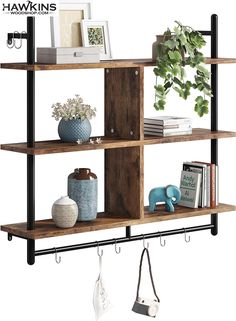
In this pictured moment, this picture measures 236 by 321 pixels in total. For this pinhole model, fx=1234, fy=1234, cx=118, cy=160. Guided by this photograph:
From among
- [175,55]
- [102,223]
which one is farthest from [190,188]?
[175,55]

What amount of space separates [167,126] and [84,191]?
22.8 inches

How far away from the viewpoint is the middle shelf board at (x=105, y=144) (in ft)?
18.7

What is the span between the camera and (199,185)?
21.2 feet

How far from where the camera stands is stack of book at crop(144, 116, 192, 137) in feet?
20.4

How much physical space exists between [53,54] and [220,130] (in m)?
1.24

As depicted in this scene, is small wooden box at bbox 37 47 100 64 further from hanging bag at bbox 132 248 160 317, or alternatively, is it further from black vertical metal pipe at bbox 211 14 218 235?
hanging bag at bbox 132 248 160 317

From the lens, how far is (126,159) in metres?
6.18

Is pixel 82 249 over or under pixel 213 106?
under

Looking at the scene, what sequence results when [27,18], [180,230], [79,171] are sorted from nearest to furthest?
[27,18] → [79,171] → [180,230]

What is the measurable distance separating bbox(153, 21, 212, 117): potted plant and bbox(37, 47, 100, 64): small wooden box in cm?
38

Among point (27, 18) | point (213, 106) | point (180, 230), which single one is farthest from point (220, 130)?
point (27, 18)

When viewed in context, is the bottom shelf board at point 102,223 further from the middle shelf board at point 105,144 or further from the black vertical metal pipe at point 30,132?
the middle shelf board at point 105,144

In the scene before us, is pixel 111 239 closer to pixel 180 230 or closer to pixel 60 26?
pixel 180 230

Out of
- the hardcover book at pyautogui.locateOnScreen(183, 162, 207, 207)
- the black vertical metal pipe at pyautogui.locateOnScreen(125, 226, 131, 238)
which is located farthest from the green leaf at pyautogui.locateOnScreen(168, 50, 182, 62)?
the black vertical metal pipe at pyautogui.locateOnScreen(125, 226, 131, 238)
